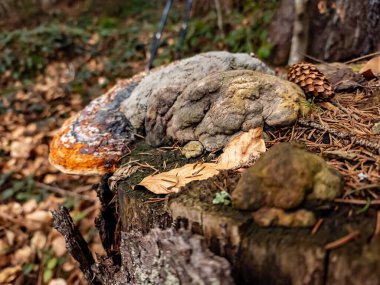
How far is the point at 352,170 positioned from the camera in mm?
1184

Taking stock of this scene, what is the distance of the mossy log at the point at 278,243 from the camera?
2.82ft

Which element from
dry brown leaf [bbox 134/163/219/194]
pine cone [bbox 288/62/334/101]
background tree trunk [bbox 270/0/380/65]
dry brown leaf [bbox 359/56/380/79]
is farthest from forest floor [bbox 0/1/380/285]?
background tree trunk [bbox 270/0/380/65]

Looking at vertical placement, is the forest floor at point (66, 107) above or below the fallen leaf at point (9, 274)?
above

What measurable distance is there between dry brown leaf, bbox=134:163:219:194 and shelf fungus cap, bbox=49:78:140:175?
1.66ft

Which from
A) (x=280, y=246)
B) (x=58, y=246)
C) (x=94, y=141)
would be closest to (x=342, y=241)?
(x=280, y=246)

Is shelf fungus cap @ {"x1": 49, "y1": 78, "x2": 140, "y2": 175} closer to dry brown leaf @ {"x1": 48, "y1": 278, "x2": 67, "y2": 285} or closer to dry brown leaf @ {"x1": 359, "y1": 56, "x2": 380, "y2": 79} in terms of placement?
dry brown leaf @ {"x1": 359, "y1": 56, "x2": 380, "y2": 79}

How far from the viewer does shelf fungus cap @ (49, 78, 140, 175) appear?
1893 millimetres

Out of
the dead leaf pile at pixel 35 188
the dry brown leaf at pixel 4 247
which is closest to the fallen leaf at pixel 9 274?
the dead leaf pile at pixel 35 188

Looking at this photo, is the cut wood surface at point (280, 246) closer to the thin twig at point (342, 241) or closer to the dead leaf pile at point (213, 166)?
the thin twig at point (342, 241)

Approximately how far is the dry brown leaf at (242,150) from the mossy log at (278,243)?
14 cm

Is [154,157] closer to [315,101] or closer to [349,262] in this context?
[315,101]

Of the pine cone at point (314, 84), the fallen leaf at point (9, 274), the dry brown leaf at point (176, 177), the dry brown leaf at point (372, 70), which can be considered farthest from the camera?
the fallen leaf at point (9, 274)

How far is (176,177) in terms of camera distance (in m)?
1.43

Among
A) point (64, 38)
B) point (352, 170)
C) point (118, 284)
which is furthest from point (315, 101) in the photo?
point (64, 38)
